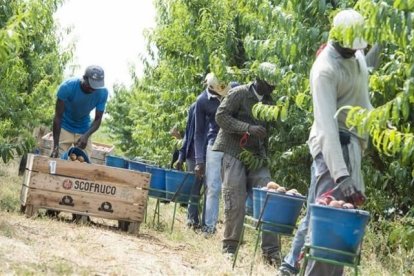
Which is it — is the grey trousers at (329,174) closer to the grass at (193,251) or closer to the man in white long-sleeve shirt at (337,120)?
the man in white long-sleeve shirt at (337,120)

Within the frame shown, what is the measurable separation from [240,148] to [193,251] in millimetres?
1115

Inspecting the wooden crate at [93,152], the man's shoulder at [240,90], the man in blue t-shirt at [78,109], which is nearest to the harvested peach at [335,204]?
the man's shoulder at [240,90]

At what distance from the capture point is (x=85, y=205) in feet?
28.6

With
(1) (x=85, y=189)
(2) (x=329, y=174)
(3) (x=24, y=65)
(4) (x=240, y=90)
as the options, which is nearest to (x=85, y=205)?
(1) (x=85, y=189)

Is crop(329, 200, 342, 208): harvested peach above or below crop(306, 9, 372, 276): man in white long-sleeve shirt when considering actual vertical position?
A: below

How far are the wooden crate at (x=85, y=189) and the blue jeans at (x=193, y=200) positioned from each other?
3.56ft

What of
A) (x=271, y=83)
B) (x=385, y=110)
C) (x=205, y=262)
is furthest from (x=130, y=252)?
(x=385, y=110)

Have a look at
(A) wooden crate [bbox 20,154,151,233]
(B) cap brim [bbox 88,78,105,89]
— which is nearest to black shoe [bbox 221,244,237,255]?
(A) wooden crate [bbox 20,154,151,233]

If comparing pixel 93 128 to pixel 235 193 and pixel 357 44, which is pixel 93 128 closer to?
pixel 235 193

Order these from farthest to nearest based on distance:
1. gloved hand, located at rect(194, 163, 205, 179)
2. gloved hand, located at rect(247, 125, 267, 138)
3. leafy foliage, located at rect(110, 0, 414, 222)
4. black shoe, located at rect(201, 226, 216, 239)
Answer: gloved hand, located at rect(194, 163, 205, 179) < black shoe, located at rect(201, 226, 216, 239) < gloved hand, located at rect(247, 125, 267, 138) < leafy foliage, located at rect(110, 0, 414, 222)

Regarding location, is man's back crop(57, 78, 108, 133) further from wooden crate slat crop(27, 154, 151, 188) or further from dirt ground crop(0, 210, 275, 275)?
dirt ground crop(0, 210, 275, 275)

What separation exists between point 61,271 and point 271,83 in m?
2.66

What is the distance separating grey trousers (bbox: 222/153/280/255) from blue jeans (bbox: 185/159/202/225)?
7.47 feet

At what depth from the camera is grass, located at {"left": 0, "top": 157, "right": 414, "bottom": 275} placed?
5859 millimetres
